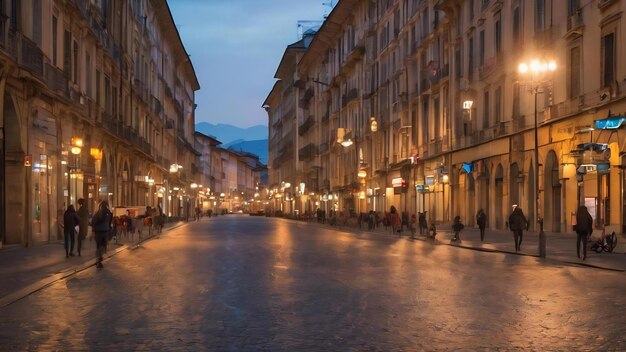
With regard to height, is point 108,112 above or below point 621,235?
above

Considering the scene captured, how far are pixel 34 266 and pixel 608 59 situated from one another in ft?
71.6

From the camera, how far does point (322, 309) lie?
12.6 metres

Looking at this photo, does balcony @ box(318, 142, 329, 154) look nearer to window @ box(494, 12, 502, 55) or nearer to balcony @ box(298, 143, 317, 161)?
balcony @ box(298, 143, 317, 161)

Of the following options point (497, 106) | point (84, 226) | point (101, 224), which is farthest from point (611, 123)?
point (84, 226)

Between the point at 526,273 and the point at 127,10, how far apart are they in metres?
40.3

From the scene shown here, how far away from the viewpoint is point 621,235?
102 ft

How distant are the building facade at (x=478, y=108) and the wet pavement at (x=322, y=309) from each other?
435 inches

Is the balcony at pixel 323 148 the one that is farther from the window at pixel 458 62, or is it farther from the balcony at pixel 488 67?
the balcony at pixel 488 67

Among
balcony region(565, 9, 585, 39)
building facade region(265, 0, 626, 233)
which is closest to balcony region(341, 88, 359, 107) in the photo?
building facade region(265, 0, 626, 233)

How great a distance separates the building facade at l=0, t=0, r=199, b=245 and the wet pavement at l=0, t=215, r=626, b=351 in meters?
8.93

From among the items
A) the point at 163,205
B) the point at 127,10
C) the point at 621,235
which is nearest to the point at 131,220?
the point at 127,10

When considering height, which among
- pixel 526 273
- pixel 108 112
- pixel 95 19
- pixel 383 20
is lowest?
pixel 526 273

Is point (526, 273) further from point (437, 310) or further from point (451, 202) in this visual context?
point (451, 202)

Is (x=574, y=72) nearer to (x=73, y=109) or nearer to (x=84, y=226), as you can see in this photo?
(x=73, y=109)
